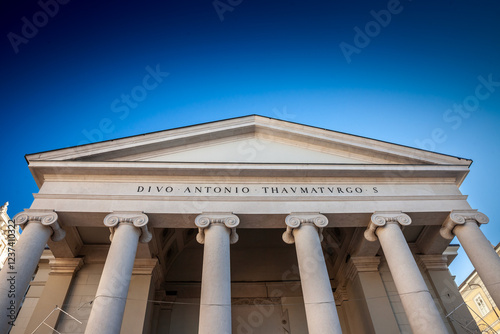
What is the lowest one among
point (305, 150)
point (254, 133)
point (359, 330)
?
point (359, 330)

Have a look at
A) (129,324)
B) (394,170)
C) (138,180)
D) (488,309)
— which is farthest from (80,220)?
(488,309)

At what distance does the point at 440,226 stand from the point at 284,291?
29.6 ft

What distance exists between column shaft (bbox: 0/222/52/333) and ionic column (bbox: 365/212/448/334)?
43.0ft

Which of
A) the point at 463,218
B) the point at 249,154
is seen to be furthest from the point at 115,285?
the point at 463,218

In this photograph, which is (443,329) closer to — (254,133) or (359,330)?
(359,330)

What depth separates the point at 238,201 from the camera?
565 inches

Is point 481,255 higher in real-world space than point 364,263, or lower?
lower

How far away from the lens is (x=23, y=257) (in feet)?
39.6

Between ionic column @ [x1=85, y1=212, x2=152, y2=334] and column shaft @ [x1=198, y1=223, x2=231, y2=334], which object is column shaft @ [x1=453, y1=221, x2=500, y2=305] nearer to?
column shaft @ [x1=198, y1=223, x2=231, y2=334]

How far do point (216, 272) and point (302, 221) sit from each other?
4079mm

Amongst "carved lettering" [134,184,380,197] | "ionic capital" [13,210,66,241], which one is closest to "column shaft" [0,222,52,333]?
"ionic capital" [13,210,66,241]

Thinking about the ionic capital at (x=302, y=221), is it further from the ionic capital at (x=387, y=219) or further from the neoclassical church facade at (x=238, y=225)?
the ionic capital at (x=387, y=219)

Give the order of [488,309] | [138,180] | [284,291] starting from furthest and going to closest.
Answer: [488,309] → [284,291] → [138,180]

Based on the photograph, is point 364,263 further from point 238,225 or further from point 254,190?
point 238,225
